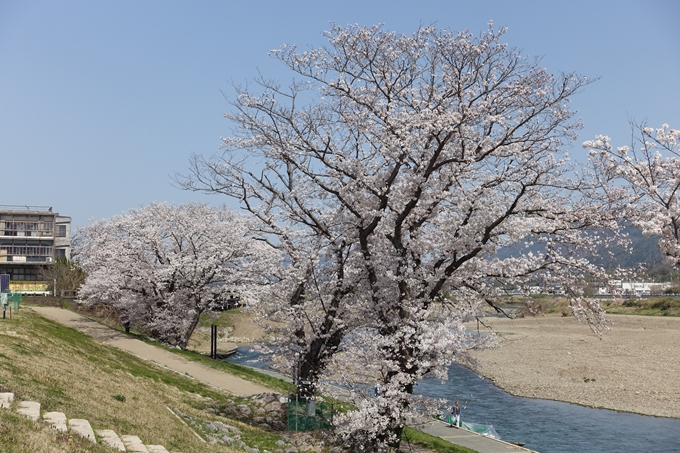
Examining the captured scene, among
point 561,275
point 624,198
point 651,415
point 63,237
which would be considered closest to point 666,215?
point 624,198

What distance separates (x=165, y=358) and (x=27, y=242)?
163ft


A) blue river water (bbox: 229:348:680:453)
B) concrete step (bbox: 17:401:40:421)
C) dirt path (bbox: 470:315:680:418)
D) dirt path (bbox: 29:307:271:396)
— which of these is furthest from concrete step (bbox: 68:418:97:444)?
dirt path (bbox: 470:315:680:418)

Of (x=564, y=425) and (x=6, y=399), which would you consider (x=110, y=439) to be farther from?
(x=564, y=425)

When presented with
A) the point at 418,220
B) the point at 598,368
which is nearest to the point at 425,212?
the point at 418,220

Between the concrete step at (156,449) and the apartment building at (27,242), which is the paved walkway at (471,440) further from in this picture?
the apartment building at (27,242)

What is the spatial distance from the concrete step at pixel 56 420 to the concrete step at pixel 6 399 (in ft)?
1.71

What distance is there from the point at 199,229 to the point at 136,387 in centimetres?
1761

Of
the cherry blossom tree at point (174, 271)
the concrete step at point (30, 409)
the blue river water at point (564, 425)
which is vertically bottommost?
the blue river water at point (564, 425)

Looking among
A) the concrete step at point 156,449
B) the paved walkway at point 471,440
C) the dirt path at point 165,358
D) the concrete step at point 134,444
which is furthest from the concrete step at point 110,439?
the dirt path at point 165,358

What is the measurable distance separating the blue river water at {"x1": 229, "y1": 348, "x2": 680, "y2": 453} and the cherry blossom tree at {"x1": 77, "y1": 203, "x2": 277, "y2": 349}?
4386 mm

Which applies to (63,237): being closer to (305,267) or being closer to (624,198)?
(305,267)

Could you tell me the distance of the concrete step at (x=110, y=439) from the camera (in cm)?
877

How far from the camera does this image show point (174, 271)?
3131 cm

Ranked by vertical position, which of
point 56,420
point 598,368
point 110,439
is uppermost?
point 56,420
